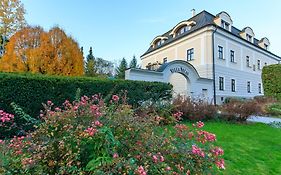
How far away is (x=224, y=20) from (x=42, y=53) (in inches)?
764

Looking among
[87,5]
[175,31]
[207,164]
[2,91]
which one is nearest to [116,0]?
[87,5]

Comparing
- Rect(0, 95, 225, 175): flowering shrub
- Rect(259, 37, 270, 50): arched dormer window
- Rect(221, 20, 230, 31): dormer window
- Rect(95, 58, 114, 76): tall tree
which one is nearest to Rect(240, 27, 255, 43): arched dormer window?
Rect(259, 37, 270, 50): arched dormer window

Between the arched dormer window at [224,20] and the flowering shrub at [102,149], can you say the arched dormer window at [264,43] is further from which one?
the flowering shrub at [102,149]

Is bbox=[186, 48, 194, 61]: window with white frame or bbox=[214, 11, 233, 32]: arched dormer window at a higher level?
bbox=[214, 11, 233, 32]: arched dormer window

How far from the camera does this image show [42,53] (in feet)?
58.0

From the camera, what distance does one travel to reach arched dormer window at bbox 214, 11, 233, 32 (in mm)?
23344

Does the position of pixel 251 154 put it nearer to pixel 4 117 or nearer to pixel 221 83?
pixel 4 117

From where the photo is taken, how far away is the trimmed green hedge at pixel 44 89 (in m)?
6.02

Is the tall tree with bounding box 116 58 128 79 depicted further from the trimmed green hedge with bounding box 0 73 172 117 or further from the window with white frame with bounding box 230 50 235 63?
the trimmed green hedge with bounding box 0 73 172 117

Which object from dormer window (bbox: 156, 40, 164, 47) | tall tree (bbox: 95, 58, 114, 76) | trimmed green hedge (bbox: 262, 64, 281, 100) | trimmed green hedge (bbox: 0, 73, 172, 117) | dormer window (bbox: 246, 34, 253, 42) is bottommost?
trimmed green hedge (bbox: 0, 73, 172, 117)

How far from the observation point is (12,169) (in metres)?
2.03

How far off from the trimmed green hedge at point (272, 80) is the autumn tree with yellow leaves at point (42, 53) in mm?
16802

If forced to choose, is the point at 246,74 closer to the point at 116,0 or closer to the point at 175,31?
the point at 175,31

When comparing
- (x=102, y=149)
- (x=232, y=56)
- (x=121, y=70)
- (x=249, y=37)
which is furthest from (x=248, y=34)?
(x=102, y=149)
